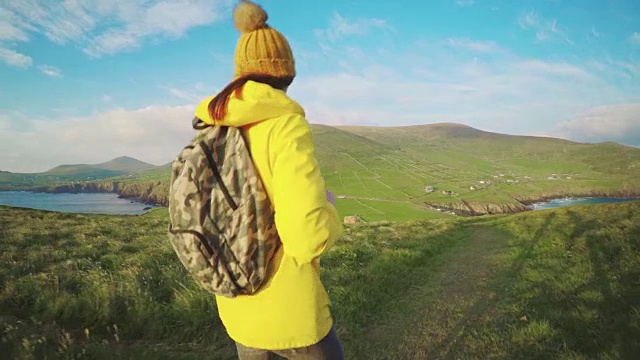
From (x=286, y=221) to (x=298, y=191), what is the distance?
17 cm

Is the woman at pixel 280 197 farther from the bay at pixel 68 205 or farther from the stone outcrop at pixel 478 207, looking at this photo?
the stone outcrop at pixel 478 207

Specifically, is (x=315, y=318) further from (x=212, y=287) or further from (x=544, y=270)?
(x=544, y=270)

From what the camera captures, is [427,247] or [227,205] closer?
[227,205]

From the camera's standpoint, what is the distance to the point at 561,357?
3.83 m


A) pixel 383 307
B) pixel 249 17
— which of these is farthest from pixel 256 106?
pixel 383 307

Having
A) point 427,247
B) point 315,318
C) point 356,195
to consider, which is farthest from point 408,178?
point 315,318

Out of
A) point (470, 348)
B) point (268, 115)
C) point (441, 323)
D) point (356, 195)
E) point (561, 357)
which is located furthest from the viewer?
point (356, 195)

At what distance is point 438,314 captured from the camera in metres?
5.57

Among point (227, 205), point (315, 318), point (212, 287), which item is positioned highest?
point (227, 205)

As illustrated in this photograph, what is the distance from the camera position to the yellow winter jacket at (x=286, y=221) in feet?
5.23

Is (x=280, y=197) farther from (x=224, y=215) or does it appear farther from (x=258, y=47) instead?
(x=258, y=47)

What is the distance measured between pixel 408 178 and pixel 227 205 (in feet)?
458

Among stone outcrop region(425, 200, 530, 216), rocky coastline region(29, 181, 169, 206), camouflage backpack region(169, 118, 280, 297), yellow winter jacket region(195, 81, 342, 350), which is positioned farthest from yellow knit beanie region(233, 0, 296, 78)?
stone outcrop region(425, 200, 530, 216)

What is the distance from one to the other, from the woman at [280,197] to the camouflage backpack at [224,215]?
81 millimetres
